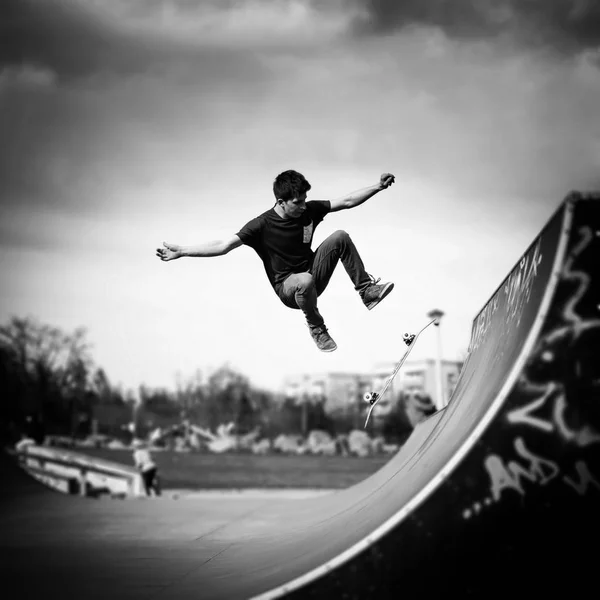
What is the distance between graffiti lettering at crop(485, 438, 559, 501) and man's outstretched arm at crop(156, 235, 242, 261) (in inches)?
137

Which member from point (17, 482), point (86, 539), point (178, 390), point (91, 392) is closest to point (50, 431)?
point (91, 392)

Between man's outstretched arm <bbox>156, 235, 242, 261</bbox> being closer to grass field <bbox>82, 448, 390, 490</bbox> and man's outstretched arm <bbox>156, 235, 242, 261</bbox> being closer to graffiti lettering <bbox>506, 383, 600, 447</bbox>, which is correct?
graffiti lettering <bbox>506, 383, 600, 447</bbox>

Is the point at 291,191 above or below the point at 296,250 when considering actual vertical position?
above

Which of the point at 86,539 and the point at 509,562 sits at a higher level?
the point at 509,562

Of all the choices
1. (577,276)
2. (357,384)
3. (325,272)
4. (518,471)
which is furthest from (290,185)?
(357,384)

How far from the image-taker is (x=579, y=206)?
3.62 metres

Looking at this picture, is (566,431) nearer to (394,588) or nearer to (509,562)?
(509,562)

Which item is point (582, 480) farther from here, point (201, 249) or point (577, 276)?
point (201, 249)

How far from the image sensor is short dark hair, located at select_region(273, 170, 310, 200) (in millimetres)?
6258

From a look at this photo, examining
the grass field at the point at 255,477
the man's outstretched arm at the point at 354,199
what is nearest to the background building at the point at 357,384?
the grass field at the point at 255,477

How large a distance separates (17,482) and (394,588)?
12650 millimetres

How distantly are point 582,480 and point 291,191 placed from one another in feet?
12.2

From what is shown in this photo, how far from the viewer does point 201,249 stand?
628cm

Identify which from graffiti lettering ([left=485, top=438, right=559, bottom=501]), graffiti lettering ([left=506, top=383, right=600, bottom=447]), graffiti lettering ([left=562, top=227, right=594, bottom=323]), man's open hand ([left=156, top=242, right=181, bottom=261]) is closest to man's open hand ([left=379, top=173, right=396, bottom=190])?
man's open hand ([left=156, top=242, right=181, bottom=261])
